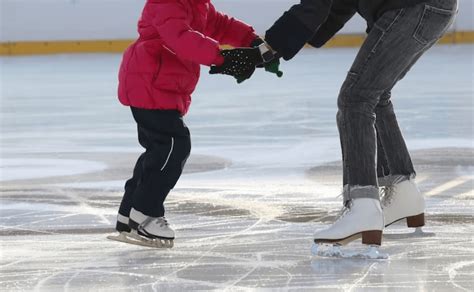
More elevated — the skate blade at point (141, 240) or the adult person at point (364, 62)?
the adult person at point (364, 62)

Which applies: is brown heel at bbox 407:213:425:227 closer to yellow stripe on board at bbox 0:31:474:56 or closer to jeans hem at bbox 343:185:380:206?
jeans hem at bbox 343:185:380:206

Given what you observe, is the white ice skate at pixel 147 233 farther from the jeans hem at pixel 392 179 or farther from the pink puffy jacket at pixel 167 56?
the jeans hem at pixel 392 179

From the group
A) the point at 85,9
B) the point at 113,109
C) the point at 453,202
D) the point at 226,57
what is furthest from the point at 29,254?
the point at 85,9

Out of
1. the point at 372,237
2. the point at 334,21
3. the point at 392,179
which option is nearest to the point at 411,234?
the point at 392,179

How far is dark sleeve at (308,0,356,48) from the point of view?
4.05 metres

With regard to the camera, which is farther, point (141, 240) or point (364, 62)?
point (141, 240)

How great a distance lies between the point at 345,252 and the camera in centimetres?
387

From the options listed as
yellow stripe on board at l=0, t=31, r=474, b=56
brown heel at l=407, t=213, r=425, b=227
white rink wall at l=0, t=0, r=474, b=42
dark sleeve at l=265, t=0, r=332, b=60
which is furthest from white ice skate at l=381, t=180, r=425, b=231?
white rink wall at l=0, t=0, r=474, b=42

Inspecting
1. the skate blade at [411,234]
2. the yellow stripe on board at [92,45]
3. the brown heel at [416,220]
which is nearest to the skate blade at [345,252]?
the skate blade at [411,234]

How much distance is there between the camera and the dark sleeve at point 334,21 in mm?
4047

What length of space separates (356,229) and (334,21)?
681 millimetres

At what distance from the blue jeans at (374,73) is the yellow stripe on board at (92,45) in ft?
55.6

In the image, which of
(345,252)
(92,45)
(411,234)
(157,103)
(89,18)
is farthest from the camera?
(89,18)

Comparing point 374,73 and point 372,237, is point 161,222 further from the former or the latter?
point 374,73
